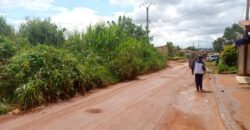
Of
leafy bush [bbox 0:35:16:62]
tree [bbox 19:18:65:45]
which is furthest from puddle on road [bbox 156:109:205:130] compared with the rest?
tree [bbox 19:18:65:45]

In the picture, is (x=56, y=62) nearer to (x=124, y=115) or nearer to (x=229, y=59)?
(x=124, y=115)

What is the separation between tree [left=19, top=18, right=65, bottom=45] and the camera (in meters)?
19.5

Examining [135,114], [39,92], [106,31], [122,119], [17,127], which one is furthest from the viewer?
[106,31]

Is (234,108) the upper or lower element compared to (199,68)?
lower

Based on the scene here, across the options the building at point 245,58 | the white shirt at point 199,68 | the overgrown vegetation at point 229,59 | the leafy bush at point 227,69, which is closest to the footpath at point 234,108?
the white shirt at point 199,68

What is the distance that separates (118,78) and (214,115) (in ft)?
37.8

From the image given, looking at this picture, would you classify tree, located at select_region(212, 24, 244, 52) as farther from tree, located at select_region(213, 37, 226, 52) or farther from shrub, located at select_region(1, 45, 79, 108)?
shrub, located at select_region(1, 45, 79, 108)

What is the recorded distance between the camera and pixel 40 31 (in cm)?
1973

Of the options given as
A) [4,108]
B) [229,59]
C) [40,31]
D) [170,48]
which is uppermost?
[40,31]

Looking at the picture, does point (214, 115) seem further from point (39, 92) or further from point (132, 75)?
point (132, 75)

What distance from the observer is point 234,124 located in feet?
29.5

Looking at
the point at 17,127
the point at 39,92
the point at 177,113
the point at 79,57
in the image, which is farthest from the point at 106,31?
the point at 17,127

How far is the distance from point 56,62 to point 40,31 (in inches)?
258

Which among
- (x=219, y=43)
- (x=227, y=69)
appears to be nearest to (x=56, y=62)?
(x=227, y=69)
